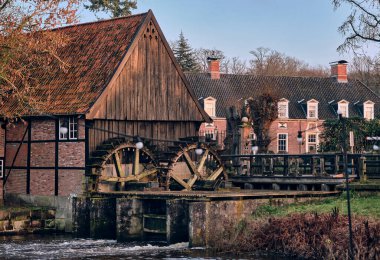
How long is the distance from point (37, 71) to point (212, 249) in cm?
1495

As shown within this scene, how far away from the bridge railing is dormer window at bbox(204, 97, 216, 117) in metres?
18.5

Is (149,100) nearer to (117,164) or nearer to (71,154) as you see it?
(117,164)

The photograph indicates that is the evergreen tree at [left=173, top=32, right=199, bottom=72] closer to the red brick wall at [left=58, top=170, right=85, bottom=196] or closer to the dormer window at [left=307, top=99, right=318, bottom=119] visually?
the dormer window at [left=307, top=99, right=318, bottom=119]

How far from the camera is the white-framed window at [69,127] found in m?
33.4

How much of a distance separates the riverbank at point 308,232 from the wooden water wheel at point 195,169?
23.6 ft

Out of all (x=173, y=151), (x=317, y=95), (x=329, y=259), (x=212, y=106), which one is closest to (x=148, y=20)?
(x=173, y=151)

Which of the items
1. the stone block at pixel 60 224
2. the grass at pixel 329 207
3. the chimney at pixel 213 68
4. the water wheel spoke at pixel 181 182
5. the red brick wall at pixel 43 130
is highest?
the chimney at pixel 213 68

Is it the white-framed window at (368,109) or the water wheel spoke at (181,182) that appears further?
the white-framed window at (368,109)

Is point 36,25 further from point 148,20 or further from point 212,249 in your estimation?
point 212,249

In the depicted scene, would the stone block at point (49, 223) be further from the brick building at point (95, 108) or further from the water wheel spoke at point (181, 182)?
→ the water wheel spoke at point (181, 182)

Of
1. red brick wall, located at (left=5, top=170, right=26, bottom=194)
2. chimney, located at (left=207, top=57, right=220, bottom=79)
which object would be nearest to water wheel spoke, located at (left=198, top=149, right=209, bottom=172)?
red brick wall, located at (left=5, top=170, right=26, bottom=194)

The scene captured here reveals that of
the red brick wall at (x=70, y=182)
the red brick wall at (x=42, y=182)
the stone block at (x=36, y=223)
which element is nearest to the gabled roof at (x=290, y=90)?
the red brick wall at (x=42, y=182)

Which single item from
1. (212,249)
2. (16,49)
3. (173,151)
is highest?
(16,49)

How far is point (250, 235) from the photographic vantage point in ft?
82.3
